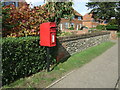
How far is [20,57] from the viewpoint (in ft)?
12.3

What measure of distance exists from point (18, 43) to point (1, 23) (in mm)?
1375

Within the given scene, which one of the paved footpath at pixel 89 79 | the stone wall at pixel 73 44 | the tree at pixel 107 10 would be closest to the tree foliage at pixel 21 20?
the stone wall at pixel 73 44

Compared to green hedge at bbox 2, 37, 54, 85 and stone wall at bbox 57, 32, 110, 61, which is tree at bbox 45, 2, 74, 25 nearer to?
stone wall at bbox 57, 32, 110, 61

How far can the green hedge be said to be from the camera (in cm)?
335

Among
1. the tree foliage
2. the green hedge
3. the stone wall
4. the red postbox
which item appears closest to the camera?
the green hedge

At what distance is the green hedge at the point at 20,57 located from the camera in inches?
132

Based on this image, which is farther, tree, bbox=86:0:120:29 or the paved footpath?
tree, bbox=86:0:120:29

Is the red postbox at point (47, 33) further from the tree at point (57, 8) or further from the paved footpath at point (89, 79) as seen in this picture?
the tree at point (57, 8)

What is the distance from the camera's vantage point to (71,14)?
897cm

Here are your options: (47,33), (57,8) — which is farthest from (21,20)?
(57,8)

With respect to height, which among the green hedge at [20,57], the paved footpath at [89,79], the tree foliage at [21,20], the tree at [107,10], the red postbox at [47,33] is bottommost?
the paved footpath at [89,79]

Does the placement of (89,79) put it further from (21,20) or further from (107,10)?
(107,10)

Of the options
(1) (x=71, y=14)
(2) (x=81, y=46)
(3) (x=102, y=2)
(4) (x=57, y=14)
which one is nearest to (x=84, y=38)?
(2) (x=81, y=46)

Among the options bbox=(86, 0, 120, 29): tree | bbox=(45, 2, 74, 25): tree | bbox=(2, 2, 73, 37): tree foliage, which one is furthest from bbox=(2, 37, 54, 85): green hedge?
bbox=(86, 0, 120, 29): tree
